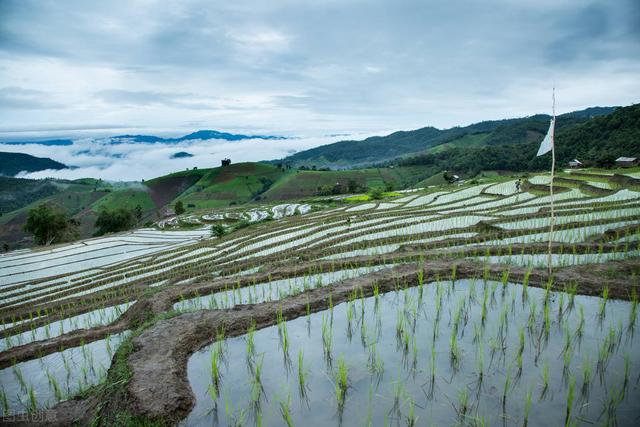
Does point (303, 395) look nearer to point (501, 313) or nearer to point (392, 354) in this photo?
point (392, 354)

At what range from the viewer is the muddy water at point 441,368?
10.9ft

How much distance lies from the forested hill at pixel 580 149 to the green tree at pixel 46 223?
6688cm

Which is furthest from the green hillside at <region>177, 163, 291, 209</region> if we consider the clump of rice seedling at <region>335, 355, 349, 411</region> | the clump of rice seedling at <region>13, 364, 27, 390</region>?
the clump of rice seedling at <region>335, 355, 349, 411</region>

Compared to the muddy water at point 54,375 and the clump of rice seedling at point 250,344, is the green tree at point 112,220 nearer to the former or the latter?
the muddy water at point 54,375

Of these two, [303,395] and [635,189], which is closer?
[303,395]

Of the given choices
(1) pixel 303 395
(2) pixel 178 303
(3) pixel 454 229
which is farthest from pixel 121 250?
(1) pixel 303 395

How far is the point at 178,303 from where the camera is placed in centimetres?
739

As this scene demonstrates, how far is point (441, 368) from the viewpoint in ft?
13.0

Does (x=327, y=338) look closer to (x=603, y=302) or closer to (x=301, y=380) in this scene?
(x=301, y=380)


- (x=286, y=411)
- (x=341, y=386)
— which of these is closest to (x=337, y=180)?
(x=341, y=386)

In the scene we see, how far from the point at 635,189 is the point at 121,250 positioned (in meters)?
34.6

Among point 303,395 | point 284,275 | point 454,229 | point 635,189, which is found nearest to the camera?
point 303,395

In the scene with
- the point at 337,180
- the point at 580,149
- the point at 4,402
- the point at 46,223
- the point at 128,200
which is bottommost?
the point at 128,200

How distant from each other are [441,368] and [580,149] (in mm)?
87455
